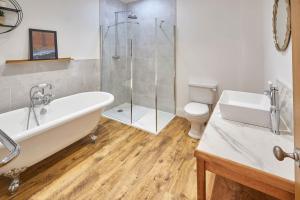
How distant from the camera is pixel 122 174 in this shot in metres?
1.90

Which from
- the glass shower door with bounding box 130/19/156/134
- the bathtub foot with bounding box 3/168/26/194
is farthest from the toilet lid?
the bathtub foot with bounding box 3/168/26/194

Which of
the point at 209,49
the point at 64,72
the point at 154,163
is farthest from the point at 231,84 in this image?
the point at 64,72

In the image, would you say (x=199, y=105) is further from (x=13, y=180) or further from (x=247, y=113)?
(x=13, y=180)

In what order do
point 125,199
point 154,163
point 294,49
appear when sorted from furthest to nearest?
point 154,163, point 125,199, point 294,49

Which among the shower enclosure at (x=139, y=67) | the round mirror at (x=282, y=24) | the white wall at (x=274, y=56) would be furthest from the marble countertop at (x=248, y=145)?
the shower enclosure at (x=139, y=67)

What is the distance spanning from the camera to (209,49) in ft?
9.73

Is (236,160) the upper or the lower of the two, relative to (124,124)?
upper

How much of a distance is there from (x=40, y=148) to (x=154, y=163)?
1284 millimetres

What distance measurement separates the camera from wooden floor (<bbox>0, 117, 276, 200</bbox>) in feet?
5.33

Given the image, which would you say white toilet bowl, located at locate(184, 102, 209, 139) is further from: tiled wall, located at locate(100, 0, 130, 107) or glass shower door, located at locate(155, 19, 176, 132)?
tiled wall, located at locate(100, 0, 130, 107)

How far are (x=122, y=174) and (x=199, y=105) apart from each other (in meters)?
1.67

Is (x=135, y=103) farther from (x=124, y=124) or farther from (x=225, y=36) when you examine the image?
(x=225, y=36)

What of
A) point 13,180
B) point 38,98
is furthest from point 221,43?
point 13,180

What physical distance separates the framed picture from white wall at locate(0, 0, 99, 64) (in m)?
0.06
